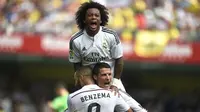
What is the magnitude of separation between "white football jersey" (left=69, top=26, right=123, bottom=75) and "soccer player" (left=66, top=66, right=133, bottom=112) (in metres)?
0.48

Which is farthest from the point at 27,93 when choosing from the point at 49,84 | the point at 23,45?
the point at 23,45

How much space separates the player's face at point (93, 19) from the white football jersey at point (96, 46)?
0.15m

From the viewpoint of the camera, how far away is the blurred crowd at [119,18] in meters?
22.2

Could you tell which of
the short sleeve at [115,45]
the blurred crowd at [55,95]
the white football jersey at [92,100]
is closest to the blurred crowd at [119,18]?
the blurred crowd at [55,95]

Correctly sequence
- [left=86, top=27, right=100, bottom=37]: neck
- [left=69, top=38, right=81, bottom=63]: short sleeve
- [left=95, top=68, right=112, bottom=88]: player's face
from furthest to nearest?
1. [left=69, top=38, right=81, bottom=63]: short sleeve
2. [left=86, top=27, right=100, bottom=37]: neck
3. [left=95, top=68, right=112, bottom=88]: player's face

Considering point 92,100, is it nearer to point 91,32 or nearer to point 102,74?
point 102,74

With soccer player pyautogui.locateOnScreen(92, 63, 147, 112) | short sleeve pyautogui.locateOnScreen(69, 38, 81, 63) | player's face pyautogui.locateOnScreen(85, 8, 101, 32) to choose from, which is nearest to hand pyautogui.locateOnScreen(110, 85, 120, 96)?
soccer player pyautogui.locateOnScreen(92, 63, 147, 112)

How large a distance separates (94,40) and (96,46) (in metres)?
0.09

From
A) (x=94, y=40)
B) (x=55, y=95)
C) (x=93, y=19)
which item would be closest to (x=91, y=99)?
(x=94, y=40)

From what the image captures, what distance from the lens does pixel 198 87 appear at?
26.0m

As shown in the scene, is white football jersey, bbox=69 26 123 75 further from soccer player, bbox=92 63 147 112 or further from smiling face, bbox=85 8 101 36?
soccer player, bbox=92 63 147 112

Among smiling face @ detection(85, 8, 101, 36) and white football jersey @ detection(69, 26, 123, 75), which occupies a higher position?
smiling face @ detection(85, 8, 101, 36)

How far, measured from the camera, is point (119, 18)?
22.8 meters

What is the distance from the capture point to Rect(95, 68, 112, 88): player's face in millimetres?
9586
